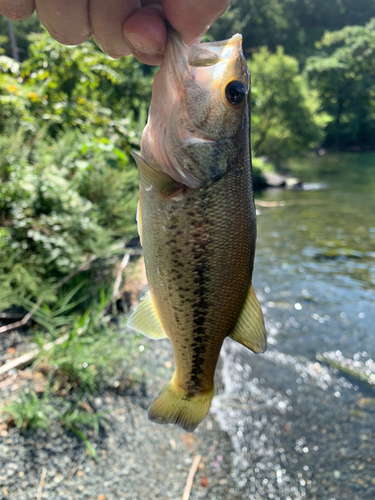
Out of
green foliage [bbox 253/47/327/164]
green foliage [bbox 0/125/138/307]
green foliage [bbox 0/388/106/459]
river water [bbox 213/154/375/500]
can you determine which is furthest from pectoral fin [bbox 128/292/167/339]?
green foliage [bbox 253/47/327/164]

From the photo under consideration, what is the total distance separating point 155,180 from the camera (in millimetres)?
1479

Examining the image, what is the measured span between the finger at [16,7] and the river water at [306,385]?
3.92m

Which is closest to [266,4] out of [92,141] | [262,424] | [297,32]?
[297,32]

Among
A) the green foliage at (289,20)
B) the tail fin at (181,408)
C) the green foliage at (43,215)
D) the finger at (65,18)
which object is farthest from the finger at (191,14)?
the green foliage at (289,20)

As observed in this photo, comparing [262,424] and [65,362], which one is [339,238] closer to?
[262,424]

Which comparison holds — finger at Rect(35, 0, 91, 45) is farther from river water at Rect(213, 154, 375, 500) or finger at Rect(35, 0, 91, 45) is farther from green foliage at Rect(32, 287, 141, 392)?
river water at Rect(213, 154, 375, 500)

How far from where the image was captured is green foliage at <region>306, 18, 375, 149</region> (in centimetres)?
4222

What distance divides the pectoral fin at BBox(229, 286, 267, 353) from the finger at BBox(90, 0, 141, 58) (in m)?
1.43

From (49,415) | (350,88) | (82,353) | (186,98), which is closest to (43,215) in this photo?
(82,353)

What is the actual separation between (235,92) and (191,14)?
1.18 ft

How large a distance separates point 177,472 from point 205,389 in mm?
2005

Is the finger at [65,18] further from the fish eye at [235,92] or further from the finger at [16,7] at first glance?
the fish eye at [235,92]

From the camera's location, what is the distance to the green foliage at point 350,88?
42219mm

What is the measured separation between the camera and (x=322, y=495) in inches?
127
